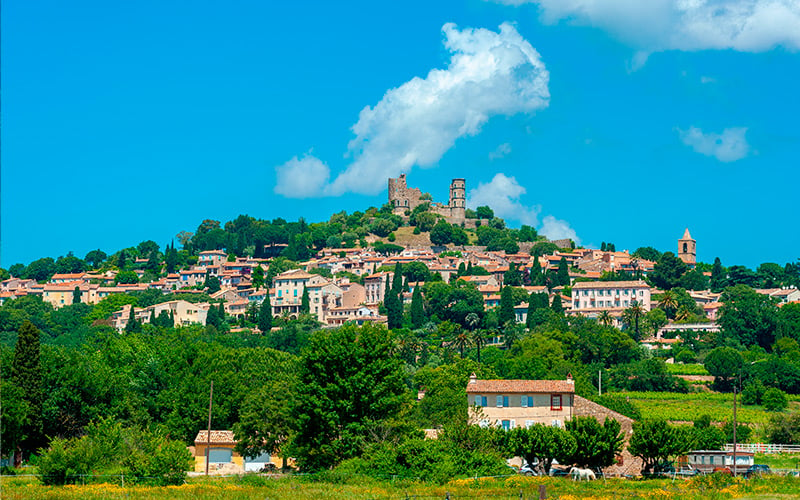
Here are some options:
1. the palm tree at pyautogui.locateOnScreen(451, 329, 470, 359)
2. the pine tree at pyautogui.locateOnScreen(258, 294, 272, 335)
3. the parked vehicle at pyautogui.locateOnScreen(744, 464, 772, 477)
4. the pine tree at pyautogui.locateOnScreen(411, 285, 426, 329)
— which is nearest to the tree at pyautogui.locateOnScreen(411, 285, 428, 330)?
the pine tree at pyautogui.locateOnScreen(411, 285, 426, 329)

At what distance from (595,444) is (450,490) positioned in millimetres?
10660

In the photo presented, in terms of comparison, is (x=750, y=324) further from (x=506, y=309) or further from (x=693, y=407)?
(x=693, y=407)

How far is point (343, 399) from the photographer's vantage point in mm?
49219

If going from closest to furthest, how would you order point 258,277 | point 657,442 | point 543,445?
point 543,445
point 657,442
point 258,277

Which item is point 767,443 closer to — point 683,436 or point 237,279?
point 683,436

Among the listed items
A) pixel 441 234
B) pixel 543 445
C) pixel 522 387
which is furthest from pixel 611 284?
pixel 543 445

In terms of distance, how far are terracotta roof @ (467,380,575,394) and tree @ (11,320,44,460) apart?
22.2 metres

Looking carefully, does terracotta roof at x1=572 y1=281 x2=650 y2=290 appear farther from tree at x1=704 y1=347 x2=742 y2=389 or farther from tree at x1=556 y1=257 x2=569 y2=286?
tree at x1=704 y1=347 x2=742 y2=389

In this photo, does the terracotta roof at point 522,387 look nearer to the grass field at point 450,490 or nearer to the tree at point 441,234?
the grass field at point 450,490

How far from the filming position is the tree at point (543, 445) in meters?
45.2

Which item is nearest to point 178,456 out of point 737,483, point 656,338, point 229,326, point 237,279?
point 737,483

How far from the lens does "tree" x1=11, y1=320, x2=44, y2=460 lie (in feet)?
183

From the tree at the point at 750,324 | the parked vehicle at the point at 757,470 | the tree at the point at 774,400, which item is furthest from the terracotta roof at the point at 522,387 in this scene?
the tree at the point at 750,324

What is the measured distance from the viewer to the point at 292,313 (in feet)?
466
